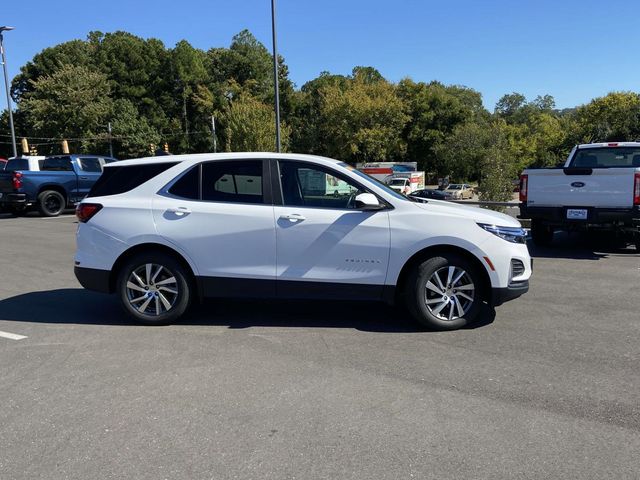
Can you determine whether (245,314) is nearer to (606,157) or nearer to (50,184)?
(606,157)

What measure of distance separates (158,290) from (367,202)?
2299 millimetres

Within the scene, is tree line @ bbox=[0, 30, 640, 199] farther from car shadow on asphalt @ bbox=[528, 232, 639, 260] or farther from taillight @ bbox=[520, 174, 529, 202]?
taillight @ bbox=[520, 174, 529, 202]

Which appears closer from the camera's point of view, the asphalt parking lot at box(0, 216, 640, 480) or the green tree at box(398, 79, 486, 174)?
the asphalt parking lot at box(0, 216, 640, 480)

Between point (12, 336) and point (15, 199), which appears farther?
point (15, 199)

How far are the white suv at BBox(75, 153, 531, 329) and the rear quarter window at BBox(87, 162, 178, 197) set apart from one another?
16 mm

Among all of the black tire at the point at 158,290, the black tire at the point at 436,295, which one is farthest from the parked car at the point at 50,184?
the black tire at the point at 436,295

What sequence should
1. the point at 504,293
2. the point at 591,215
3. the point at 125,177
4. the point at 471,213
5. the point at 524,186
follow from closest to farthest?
1. the point at 504,293
2. the point at 471,213
3. the point at 125,177
4. the point at 591,215
5. the point at 524,186

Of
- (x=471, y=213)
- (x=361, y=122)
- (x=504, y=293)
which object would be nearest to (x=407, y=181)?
(x=361, y=122)

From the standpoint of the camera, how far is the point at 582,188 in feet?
30.5

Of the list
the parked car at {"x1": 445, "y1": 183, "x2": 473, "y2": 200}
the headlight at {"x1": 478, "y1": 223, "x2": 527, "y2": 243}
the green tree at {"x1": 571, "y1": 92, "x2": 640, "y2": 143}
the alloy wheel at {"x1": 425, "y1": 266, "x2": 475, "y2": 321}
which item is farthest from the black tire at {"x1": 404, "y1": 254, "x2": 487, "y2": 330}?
the green tree at {"x1": 571, "y1": 92, "x2": 640, "y2": 143}

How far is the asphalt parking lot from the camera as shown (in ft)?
10.2

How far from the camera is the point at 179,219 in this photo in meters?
5.53

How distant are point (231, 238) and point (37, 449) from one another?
266 centimetres

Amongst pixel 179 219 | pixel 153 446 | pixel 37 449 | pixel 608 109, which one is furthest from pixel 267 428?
pixel 608 109
